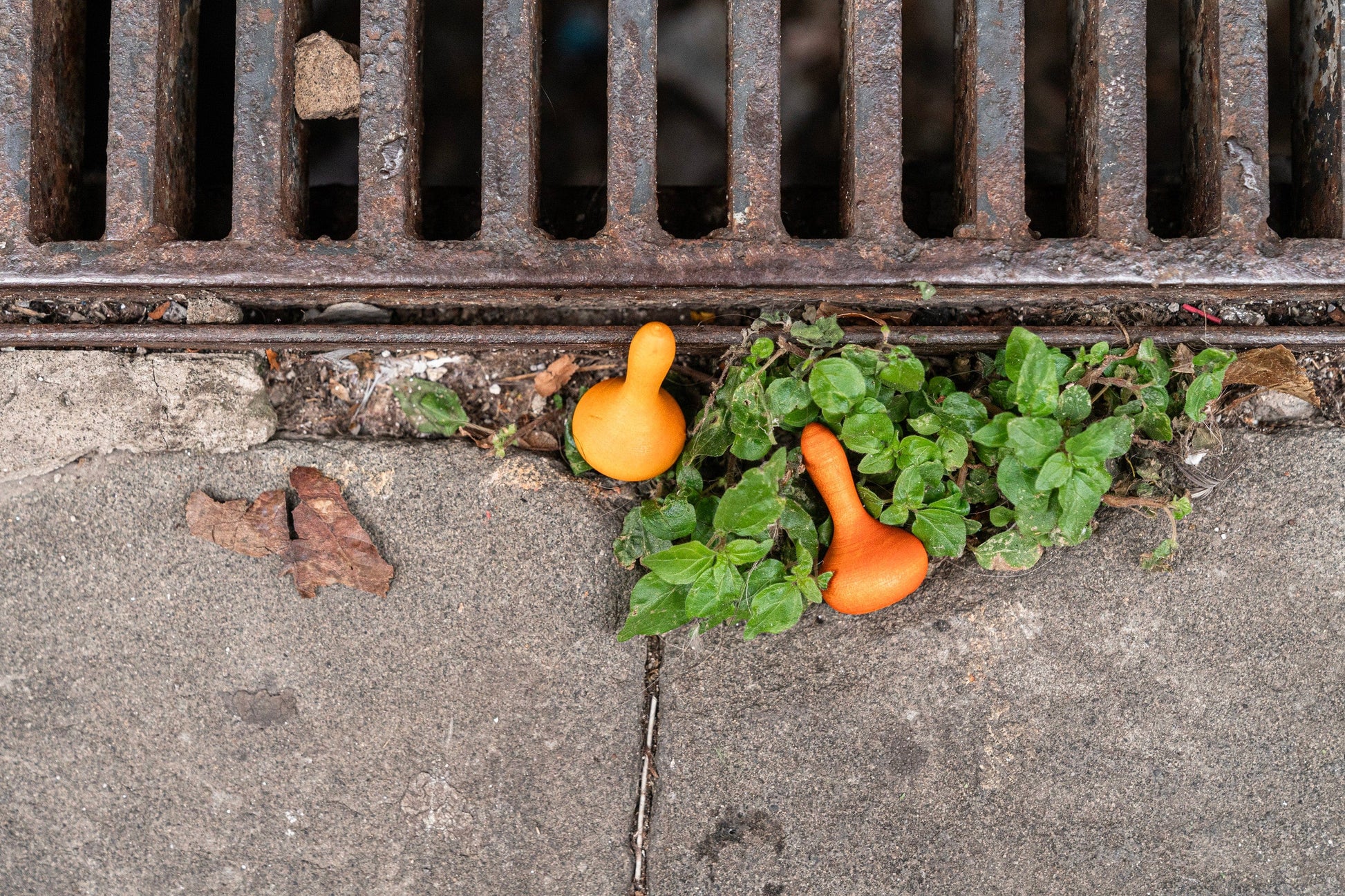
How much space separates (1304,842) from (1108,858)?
461mm

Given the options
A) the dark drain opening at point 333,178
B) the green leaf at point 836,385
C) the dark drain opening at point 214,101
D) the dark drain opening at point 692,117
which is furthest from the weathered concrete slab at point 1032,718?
the dark drain opening at point 214,101

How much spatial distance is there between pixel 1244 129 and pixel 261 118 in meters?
1.94

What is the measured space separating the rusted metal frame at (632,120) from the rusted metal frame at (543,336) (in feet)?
0.82

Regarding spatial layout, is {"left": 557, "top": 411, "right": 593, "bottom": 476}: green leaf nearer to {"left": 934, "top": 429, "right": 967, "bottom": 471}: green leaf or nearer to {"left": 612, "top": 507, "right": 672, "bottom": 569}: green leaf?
{"left": 612, "top": 507, "right": 672, "bottom": 569}: green leaf

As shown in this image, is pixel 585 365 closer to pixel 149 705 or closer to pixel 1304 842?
pixel 149 705

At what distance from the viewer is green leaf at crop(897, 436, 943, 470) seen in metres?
1.69

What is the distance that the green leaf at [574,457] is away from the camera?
73.0 inches

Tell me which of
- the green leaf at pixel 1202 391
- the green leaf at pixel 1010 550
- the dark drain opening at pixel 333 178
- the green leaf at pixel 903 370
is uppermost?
the dark drain opening at pixel 333 178

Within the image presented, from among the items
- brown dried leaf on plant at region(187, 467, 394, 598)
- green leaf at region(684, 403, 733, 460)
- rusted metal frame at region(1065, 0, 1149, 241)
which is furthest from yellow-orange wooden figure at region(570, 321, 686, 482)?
rusted metal frame at region(1065, 0, 1149, 241)

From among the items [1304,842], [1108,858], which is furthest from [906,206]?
[1304,842]

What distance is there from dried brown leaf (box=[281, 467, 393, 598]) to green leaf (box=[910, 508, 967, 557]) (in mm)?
1171

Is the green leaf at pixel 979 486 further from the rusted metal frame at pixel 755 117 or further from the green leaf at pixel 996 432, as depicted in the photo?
the rusted metal frame at pixel 755 117

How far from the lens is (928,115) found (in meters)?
2.09

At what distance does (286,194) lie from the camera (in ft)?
5.59
